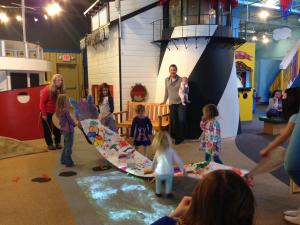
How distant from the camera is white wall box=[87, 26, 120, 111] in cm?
685

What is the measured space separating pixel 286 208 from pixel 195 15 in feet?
14.4

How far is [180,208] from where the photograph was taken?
115 cm

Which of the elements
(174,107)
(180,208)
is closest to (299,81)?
(174,107)

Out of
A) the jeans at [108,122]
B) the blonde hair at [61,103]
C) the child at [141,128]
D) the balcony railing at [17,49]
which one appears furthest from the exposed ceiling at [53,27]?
the child at [141,128]

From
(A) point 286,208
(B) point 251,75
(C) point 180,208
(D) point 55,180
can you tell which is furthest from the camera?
(B) point 251,75

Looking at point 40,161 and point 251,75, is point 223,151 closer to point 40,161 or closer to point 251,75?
point 40,161

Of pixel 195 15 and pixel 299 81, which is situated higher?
pixel 195 15

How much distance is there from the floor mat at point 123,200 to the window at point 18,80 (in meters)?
5.97

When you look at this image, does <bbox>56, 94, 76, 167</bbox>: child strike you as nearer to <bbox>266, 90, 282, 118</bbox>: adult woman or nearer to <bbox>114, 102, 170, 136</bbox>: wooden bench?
<bbox>114, 102, 170, 136</bbox>: wooden bench

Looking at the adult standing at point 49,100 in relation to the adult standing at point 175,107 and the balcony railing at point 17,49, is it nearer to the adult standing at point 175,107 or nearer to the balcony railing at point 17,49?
the adult standing at point 175,107

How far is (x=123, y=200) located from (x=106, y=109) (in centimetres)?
237

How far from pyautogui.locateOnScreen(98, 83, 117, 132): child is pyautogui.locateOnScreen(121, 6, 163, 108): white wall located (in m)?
1.35

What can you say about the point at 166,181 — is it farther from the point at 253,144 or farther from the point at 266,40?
the point at 266,40

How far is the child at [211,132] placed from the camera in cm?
401
